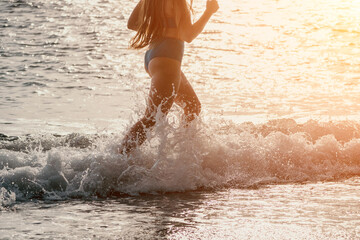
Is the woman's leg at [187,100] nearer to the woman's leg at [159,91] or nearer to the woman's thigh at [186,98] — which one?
the woman's thigh at [186,98]

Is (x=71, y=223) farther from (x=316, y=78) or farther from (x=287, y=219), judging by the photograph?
(x=316, y=78)

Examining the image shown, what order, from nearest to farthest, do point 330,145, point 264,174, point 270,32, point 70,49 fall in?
point 264,174 < point 330,145 < point 70,49 < point 270,32

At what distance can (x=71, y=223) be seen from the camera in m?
5.30

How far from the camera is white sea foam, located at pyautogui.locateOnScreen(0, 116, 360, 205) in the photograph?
6.46 meters

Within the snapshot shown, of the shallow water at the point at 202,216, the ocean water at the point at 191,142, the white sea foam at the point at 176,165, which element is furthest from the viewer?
the white sea foam at the point at 176,165

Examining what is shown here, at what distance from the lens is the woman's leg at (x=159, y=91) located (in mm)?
6477

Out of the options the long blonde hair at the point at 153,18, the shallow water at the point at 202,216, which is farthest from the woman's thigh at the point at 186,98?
the shallow water at the point at 202,216

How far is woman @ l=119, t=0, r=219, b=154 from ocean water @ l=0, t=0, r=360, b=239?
0.18 m

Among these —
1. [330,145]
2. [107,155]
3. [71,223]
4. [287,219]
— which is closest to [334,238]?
[287,219]

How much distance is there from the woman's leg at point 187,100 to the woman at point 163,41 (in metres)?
0.29

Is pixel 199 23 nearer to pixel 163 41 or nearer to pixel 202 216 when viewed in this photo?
pixel 163 41

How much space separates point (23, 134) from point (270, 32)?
12.2m

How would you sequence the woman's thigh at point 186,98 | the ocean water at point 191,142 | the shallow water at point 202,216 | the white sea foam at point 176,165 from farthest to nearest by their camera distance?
1. the woman's thigh at point 186,98
2. the white sea foam at point 176,165
3. the ocean water at point 191,142
4. the shallow water at point 202,216

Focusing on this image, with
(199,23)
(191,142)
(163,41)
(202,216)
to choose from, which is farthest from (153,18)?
(202,216)
